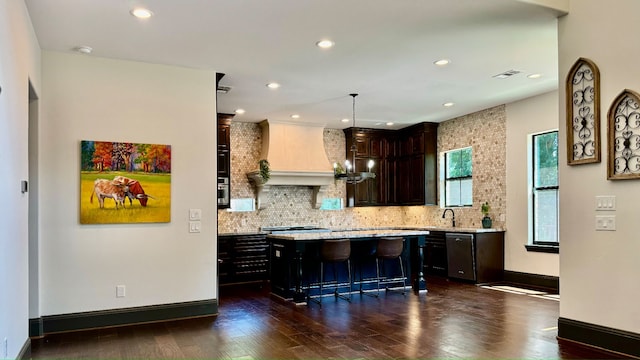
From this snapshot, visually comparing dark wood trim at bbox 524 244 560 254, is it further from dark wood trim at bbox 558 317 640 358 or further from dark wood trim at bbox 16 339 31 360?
dark wood trim at bbox 16 339 31 360

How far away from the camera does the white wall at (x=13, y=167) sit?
9.32 ft

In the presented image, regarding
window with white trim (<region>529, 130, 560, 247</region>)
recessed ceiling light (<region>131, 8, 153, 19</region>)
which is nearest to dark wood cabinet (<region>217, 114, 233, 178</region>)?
recessed ceiling light (<region>131, 8, 153, 19</region>)

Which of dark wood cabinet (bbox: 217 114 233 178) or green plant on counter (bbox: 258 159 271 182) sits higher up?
dark wood cabinet (bbox: 217 114 233 178)

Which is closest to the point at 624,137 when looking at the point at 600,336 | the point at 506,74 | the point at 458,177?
the point at 600,336

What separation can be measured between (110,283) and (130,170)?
119 cm

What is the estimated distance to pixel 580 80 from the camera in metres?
4.02

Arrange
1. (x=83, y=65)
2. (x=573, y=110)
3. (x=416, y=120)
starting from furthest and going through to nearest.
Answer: (x=416, y=120), (x=83, y=65), (x=573, y=110)

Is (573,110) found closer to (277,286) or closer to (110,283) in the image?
(277,286)

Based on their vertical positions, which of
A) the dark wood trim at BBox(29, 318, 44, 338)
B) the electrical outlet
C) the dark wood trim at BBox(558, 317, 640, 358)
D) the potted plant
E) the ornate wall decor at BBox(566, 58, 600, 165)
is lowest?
the dark wood trim at BBox(29, 318, 44, 338)

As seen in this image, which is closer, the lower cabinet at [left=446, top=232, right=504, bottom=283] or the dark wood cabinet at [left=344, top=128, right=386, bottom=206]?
the lower cabinet at [left=446, top=232, right=504, bottom=283]

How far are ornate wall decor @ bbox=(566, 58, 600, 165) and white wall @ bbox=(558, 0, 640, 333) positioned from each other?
2.0 inches

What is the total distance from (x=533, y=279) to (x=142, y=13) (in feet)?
20.7

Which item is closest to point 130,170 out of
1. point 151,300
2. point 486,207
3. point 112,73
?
point 112,73

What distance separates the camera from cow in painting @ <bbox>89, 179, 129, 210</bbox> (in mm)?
4883
